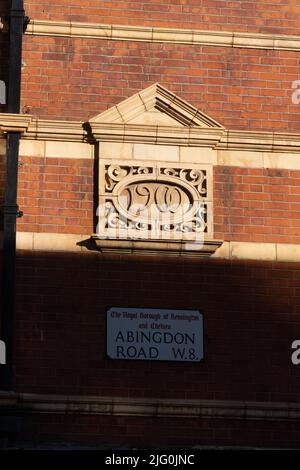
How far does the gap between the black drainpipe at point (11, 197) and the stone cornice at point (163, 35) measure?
0.27 m

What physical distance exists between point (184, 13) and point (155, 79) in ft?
3.22

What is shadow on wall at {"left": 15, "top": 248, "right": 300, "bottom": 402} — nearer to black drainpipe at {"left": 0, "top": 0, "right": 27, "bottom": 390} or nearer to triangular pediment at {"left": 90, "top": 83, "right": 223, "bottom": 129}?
black drainpipe at {"left": 0, "top": 0, "right": 27, "bottom": 390}

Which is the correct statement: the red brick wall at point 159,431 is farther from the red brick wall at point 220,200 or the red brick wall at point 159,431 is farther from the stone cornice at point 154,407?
the red brick wall at point 220,200

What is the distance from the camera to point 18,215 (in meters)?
16.3

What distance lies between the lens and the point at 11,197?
16.3 meters

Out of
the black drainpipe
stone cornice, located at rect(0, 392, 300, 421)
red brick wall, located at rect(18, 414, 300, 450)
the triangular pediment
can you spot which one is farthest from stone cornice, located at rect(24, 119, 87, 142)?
red brick wall, located at rect(18, 414, 300, 450)

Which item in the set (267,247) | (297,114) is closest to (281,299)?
(267,247)

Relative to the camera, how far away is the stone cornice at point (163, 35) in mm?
17109

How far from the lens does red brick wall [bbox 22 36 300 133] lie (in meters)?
16.9

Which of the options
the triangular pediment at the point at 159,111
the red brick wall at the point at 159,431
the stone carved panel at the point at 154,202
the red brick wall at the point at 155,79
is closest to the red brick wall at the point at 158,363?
the red brick wall at the point at 159,431

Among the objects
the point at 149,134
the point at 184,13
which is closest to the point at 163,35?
the point at 184,13

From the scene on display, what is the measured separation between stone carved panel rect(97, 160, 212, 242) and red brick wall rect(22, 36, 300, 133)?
2.74ft

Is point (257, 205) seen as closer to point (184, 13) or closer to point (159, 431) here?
point (184, 13)
